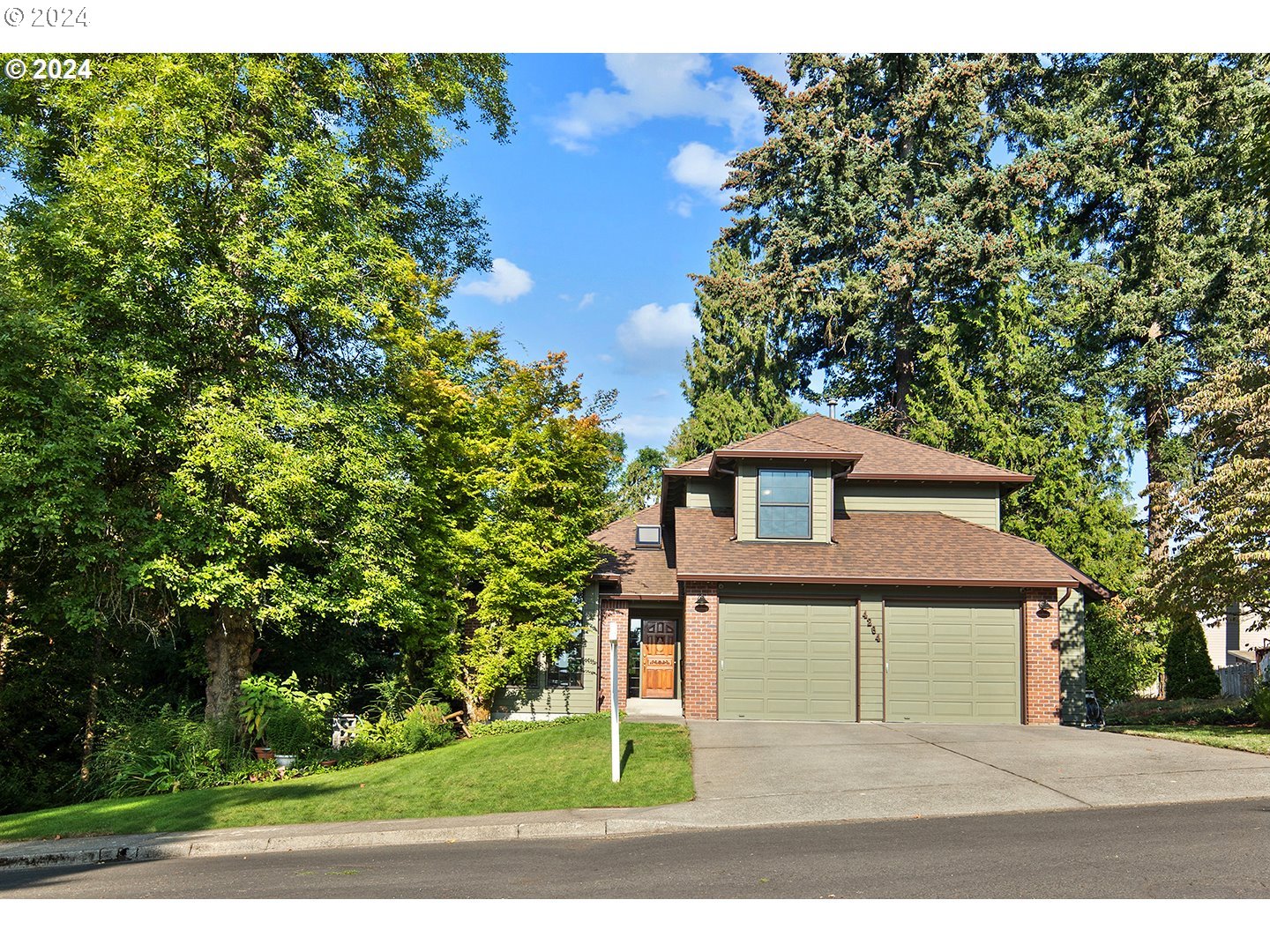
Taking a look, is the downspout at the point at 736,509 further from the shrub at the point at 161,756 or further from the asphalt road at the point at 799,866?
the shrub at the point at 161,756

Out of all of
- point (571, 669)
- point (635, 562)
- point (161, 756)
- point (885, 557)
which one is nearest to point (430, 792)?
point (161, 756)

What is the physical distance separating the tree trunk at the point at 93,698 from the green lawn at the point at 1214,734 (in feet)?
62.2

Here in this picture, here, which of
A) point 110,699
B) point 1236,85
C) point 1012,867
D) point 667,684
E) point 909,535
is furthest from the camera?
point 1236,85

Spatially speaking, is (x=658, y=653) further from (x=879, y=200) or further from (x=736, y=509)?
(x=879, y=200)

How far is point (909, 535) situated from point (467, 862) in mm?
14534

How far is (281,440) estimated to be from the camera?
46.7 feet

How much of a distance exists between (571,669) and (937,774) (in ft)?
34.1

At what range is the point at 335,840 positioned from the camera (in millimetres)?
9336

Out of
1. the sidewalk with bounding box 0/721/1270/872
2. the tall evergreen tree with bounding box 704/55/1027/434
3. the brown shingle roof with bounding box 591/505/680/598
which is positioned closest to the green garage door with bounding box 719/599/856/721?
the brown shingle roof with bounding box 591/505/680/598

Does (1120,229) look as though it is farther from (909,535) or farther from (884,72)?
(909,535)

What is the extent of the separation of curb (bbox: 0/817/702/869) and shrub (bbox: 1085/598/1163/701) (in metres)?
19.6

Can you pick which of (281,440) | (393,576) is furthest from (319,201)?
(393,576)

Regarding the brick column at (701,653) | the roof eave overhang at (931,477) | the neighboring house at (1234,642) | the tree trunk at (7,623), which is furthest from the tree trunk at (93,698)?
the neighboring house at (1234,642)

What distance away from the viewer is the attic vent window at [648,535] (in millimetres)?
23172
